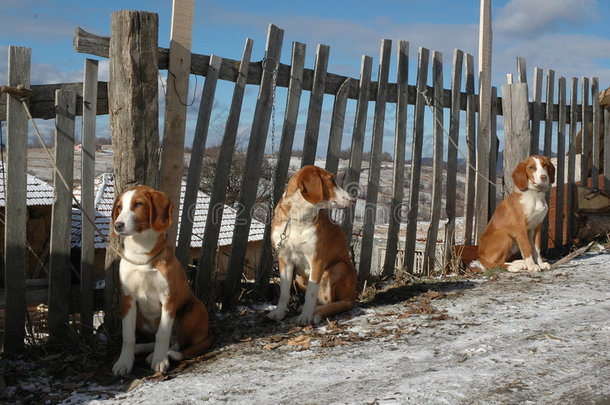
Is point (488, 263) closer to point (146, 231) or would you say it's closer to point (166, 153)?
point (166, 153)

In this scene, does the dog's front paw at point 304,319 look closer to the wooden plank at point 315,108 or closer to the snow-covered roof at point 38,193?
the wooden plank at point 315,108

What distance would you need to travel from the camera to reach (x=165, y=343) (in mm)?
4430

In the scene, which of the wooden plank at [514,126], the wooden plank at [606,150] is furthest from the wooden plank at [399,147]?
the wooden plank at [606,150]

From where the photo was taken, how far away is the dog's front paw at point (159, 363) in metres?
4.38

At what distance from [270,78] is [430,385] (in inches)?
126

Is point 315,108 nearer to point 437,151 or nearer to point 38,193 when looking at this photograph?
point 437,151

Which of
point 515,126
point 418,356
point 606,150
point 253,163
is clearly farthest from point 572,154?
point 418,356

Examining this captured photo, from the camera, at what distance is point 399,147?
7262mm

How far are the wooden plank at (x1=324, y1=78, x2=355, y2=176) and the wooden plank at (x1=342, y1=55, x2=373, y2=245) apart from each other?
0.22 m

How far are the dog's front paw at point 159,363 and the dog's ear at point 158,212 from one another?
87 centimetres

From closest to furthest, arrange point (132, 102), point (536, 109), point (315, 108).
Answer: point (132, 102) < point (315, 108) < point (536, 109)

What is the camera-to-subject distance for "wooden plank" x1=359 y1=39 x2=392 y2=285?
6961mm

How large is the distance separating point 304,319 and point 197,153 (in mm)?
1629

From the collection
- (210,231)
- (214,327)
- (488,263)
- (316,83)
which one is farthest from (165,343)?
(488,263)
